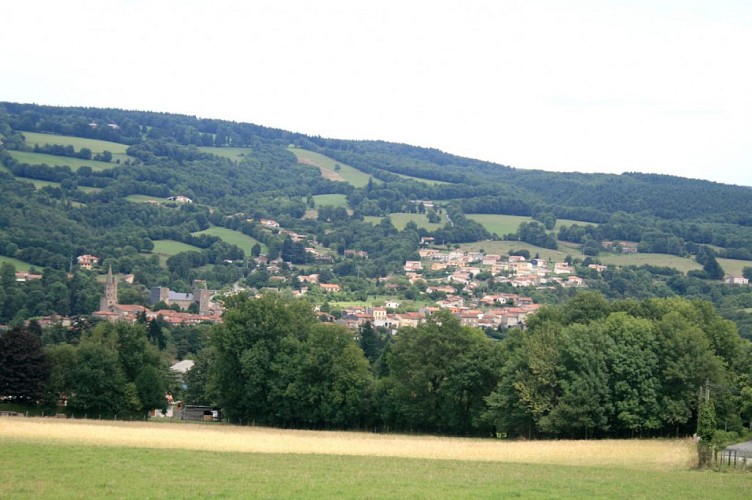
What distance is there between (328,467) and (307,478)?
3391 mm

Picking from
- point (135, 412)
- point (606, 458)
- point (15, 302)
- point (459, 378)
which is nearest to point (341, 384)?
point (459, 378)

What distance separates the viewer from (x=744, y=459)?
38.0 meters

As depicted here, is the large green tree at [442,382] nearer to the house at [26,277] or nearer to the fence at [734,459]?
the fence at [734,459]

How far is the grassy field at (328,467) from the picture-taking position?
29688mm

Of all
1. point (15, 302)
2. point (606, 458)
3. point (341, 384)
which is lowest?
point (15, 302)

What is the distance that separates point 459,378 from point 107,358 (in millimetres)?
20419

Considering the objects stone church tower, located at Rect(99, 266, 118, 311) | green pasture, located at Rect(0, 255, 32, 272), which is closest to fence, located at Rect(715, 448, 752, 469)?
stone church tower, located at Rect(99, 266, 118, 311)

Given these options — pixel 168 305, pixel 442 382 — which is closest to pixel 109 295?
pixel 168 305

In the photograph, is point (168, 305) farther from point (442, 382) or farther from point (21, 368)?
point (442, 382)

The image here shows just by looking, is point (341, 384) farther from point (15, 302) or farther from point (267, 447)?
point (15, 302)

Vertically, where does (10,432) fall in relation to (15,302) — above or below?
above

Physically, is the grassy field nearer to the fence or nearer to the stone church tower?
the fence

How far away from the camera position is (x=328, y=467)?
35.4m

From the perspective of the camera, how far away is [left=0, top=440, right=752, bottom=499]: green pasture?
95.7 feet
